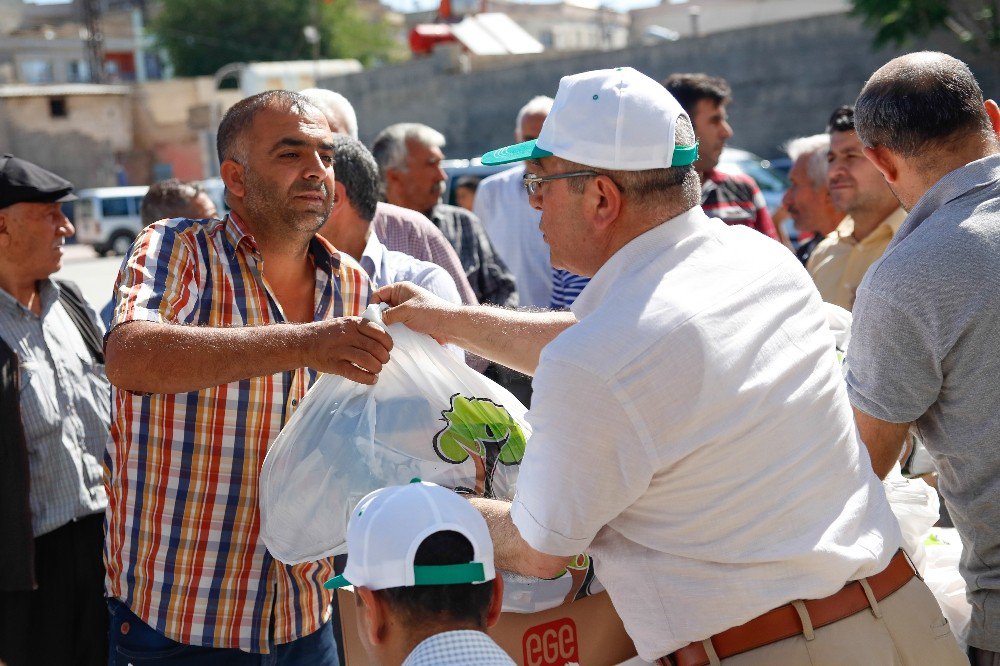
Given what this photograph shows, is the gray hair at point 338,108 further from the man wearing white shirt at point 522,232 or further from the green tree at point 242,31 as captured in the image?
the green tree at point 242,31

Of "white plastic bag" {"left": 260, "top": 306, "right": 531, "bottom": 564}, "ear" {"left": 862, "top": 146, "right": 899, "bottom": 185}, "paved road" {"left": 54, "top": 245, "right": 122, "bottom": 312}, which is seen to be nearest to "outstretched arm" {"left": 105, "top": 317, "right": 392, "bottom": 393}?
"white plastic bag" {"left": 260, "top": 306, "right": 531, "bottom": 564}

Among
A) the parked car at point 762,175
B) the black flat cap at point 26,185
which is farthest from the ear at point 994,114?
the parked car at point 762,175

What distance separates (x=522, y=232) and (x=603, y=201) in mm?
4140

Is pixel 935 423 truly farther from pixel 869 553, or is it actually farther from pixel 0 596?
pixel 0 596

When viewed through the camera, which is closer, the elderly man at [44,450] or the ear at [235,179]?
the ear at [235,179]

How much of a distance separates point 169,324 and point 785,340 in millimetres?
1279

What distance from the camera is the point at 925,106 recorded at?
2453 millimetres

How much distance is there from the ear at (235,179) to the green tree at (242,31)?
5165cm

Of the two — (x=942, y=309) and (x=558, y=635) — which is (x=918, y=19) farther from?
(x=558, y=635)

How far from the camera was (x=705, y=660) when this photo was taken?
1.97m

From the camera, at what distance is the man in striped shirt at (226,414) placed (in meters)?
2.41

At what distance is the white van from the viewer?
3123 centimetres

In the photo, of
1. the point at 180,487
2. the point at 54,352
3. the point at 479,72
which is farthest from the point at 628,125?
the point at 479,72

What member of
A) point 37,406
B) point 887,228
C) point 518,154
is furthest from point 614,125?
point 887,228
